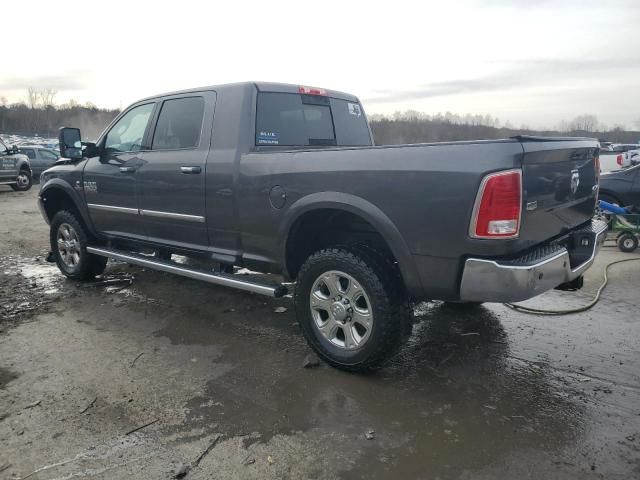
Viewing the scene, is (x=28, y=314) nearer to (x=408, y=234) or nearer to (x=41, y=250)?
(x=41, y=250)

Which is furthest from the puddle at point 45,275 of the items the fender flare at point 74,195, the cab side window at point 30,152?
the cab side window at point 30,152

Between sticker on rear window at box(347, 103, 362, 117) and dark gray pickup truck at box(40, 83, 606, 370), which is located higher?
sticker on rear window at box(347, 103, 362, 117)

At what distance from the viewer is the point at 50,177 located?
19.5ft

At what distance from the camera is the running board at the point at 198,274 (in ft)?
12.3

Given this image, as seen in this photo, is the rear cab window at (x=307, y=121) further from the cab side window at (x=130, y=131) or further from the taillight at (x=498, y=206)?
the taillight at (x=498, y=206)

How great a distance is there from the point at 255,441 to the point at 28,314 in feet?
10.5

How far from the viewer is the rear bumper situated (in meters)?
2.73

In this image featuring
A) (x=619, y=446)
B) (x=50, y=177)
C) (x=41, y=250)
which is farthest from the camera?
(x=41, y=250)

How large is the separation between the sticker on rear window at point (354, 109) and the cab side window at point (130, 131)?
196 cm

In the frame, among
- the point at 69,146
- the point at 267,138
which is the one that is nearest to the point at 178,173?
the point at 267,138

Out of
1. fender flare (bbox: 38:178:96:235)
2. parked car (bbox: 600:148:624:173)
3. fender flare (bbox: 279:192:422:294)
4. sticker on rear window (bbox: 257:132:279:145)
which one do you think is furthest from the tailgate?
parked car (bbox: 600:148:624:173)

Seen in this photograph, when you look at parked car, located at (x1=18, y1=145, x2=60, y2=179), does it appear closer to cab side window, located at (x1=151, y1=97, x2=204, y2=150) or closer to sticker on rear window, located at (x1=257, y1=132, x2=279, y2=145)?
cab side window, located at (x1=151, y1=97, x2=204, y2=150)

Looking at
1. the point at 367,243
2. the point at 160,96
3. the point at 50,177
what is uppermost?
the point at 160,96

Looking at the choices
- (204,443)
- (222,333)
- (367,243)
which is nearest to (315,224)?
(367,243)
